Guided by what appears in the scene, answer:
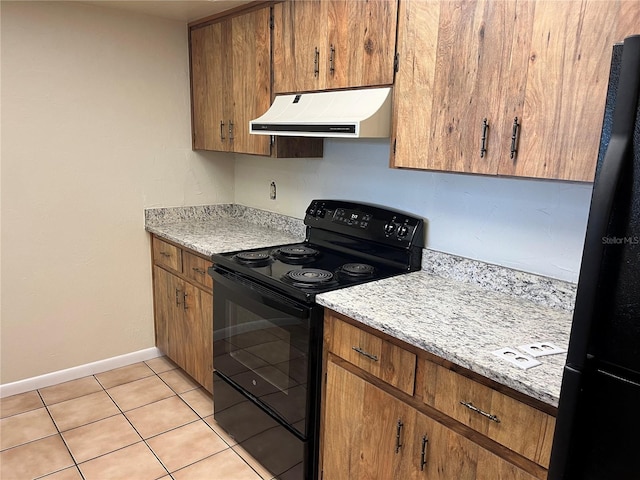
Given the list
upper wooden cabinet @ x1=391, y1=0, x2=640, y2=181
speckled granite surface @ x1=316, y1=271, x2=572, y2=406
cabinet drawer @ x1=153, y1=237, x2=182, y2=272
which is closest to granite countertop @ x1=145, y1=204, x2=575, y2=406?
speckled granite surface @ x1=316, y1=271, x2=572, y2=406

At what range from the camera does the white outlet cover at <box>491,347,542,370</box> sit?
1.24 m

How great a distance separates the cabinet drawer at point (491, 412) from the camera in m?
1.18

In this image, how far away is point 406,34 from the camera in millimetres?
1709

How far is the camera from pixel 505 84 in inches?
57.1

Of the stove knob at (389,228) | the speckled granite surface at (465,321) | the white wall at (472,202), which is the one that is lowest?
the speckled granite surface at (465,321)

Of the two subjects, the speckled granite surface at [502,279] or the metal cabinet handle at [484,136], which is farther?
Result: the speckled granite surface at [502,279]

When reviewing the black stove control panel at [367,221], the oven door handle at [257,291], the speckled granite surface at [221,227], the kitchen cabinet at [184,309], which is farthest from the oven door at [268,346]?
the black stove control panel at [367,221]

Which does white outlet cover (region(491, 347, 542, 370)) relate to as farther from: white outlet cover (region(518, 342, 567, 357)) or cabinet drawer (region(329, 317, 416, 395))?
cabinet drawer (region(329, 317, 416, 395))

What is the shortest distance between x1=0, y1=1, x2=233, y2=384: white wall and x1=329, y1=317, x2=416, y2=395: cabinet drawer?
5.97ft

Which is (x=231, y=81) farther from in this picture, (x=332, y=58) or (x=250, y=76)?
(x=332, y=58)

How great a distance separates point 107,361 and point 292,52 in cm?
223

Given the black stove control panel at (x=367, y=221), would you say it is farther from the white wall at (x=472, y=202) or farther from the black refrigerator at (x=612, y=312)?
the black refrigerator at (x=612, y=312)

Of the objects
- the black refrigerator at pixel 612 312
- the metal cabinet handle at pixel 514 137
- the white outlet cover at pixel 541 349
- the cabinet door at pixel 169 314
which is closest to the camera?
the black refrigerator at pixel 612 312

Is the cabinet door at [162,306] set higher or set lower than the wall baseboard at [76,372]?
higher
